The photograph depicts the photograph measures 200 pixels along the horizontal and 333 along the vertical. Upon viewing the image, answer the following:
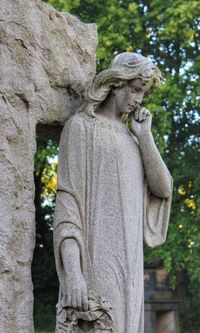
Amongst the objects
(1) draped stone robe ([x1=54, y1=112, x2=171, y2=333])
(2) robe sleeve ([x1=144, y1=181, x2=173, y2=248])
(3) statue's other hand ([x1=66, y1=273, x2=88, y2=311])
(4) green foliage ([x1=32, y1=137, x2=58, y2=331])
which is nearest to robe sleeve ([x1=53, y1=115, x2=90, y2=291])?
(1) draped stone robe ([x1=54, y1=112, x2=171, y2=333])

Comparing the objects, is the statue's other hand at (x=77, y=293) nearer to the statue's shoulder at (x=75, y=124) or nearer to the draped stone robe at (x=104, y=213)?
the draped stone robe at (x=104, y=213)

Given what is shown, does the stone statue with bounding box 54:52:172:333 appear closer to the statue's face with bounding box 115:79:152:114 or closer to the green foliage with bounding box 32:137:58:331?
the statue's face with bounding box 115:79:152:114

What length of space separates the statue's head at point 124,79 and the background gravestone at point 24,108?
1.13ft

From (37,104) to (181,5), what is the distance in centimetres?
1032

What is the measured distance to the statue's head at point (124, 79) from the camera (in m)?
5.36

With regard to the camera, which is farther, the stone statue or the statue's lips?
the statue's lips

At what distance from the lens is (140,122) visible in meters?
5.49

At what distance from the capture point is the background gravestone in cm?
512

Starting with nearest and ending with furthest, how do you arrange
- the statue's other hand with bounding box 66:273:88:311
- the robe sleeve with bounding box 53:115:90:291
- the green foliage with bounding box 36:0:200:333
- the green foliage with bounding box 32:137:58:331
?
the statue's other hand with bounding box 66:273:88:311, the robe sleeve with bounding box 53:115:90:291, the green foliage with bounding box 36:0:200:333, the green foliage with bounding box 32:137:58:331

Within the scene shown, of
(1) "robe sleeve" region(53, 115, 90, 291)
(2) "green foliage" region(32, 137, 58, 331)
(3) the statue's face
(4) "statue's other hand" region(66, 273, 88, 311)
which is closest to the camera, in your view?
(4) "statue's other hand" region(66, 273, 88, 311)

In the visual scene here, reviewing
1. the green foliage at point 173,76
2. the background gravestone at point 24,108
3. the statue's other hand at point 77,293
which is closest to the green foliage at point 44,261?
the green foliage at point 173,76

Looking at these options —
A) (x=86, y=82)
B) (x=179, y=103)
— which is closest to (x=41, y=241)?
(x=179, y=103)

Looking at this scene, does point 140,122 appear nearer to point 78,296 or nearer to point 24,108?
point 24,108

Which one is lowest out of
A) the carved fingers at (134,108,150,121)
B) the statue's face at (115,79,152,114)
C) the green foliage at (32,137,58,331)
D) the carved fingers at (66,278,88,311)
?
the carved fingers at (66,278,88,311)
